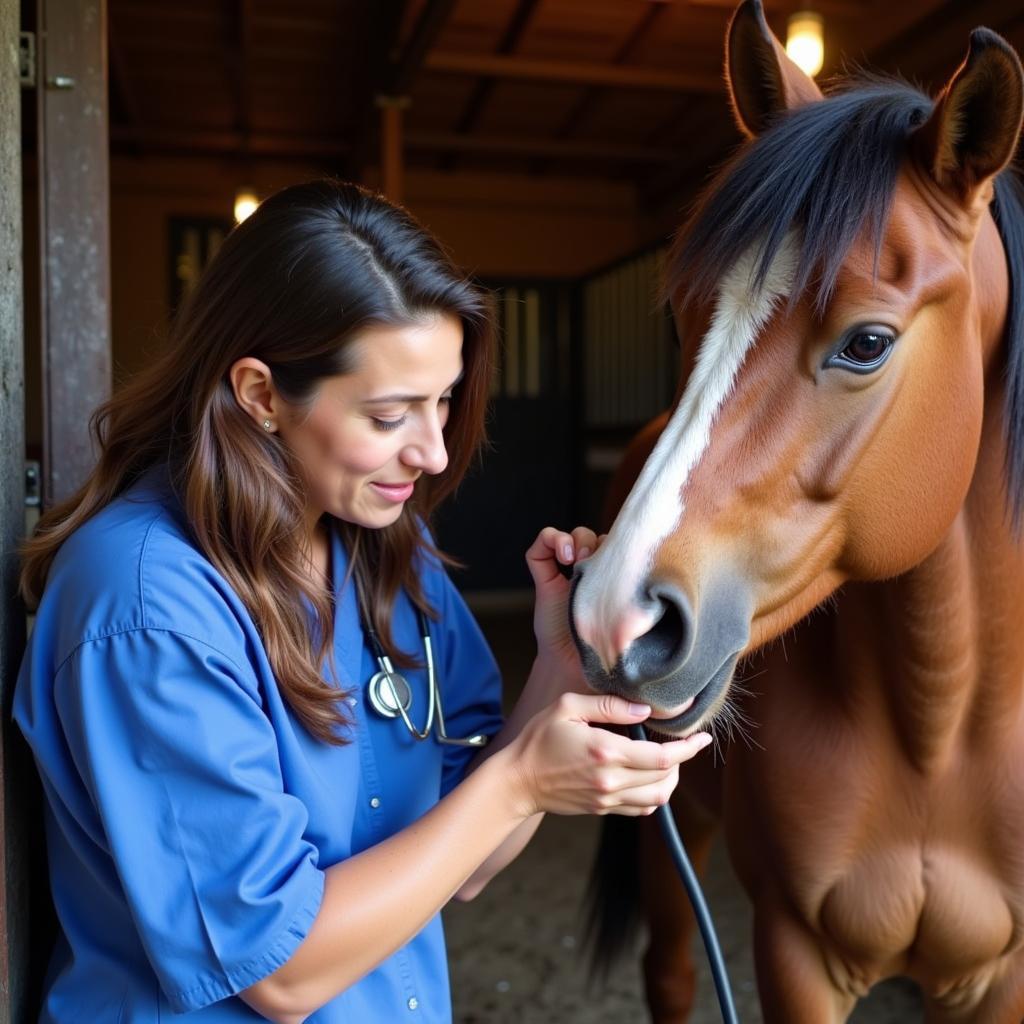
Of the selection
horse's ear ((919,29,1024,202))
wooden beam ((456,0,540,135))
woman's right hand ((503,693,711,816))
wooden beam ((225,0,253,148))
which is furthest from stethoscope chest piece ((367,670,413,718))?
wooden beam ((456,0,540,135))

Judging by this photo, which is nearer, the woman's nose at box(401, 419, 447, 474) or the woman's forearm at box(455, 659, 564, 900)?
the woman's nose at box(401, 419, 447, 474)

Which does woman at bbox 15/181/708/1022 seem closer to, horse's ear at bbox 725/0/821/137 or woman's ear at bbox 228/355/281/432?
woman's ear at bbox 228/355/281/432

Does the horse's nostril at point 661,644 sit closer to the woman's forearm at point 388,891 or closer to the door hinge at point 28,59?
the woman's forearm at point 388,891

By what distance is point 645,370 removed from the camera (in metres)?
6.16

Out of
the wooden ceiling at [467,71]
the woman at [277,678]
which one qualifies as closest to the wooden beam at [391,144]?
the wooden ceiling at [467,71]

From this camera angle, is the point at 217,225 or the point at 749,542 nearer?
the point at 749,542

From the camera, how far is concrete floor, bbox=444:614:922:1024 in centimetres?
227

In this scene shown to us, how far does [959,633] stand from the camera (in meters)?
1.13

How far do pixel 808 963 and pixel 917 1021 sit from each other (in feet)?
3.93

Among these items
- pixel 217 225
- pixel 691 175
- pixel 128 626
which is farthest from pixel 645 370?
pixel 128 626

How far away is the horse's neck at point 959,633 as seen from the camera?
111 centimetres

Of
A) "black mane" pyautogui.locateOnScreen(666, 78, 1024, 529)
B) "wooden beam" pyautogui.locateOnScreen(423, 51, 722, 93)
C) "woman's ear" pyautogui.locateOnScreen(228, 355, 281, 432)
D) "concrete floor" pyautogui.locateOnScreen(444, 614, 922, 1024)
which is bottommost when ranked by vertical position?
"concrete floor" pyautogui.locateOnScreen(444, 614, 922, 1024)

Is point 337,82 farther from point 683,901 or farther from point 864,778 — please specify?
point 864,778

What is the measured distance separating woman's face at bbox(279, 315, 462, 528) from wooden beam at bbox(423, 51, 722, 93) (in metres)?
4.82
